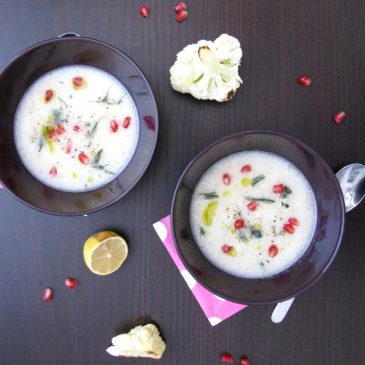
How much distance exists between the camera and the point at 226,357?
1730 mm

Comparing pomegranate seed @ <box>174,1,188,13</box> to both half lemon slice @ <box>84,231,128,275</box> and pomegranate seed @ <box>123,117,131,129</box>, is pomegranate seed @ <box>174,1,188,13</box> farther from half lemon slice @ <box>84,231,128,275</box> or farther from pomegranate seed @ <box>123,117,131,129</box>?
half lemon slice @ <box>84,231,128,275</box>

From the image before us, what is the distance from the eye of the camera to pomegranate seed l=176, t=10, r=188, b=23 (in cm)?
172

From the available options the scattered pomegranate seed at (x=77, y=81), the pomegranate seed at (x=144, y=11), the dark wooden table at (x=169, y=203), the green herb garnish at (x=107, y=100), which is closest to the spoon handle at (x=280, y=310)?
the dark wooden table at (x=169, y=203)

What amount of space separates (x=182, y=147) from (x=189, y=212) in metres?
0.26

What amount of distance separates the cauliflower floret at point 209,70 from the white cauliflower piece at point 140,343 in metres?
0.85

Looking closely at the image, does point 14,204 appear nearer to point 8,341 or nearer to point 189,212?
point 8,341

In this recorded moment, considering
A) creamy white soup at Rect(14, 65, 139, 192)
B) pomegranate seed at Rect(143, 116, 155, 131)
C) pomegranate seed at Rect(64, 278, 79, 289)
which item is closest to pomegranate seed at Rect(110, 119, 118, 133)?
creamy white soup at Rect(14, 65, 139, 192)

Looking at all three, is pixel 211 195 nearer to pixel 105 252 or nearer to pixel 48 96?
pixel 105 252

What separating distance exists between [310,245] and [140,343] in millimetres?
673

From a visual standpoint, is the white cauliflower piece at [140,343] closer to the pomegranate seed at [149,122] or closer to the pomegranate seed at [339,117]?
the pomegranate seed at [149,122]

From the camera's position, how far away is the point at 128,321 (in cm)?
174

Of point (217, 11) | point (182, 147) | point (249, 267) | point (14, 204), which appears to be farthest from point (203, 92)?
point (14, 204)

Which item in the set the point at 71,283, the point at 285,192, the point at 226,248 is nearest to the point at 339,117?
the point at 285,192

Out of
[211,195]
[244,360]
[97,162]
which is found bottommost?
[244,360]
